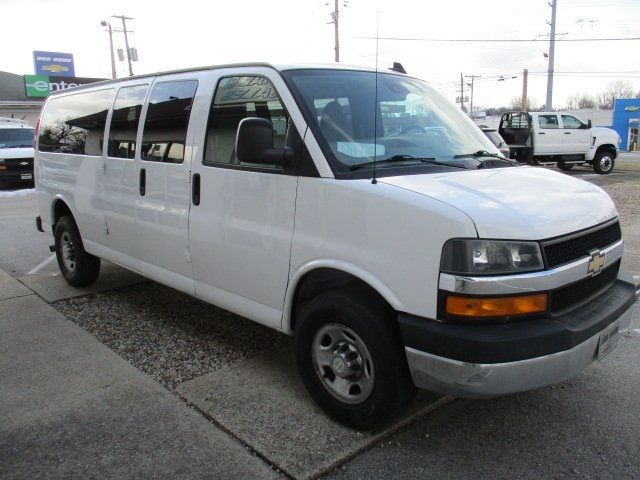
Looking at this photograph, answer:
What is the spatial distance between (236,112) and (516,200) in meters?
1.87

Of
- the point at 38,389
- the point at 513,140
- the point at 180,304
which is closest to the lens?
the point at 38,389

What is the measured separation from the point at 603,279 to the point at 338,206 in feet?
5.08

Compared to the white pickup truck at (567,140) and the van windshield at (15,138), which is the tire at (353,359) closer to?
the van windshield at (15,138)

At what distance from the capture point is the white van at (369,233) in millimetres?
2510

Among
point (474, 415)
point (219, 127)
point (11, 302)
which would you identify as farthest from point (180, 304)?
point (474, 415)

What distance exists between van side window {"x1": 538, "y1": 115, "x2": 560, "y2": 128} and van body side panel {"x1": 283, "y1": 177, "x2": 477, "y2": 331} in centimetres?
1801

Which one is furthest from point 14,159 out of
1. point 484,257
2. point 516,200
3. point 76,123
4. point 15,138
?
point 484,257

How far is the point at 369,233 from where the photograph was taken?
2.79m

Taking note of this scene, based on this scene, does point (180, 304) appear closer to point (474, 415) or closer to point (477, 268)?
point (474, 415)

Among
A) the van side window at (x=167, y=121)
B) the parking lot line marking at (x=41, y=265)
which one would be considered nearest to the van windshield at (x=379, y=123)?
the van side window at (x=167, y=121)

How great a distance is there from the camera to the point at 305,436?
305cm

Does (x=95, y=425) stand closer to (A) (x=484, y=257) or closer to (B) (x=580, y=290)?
(A) (x=484, y=257)

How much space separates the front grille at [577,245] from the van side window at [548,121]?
17.3 meters

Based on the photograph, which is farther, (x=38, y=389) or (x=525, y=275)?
(x=38, y=389)
